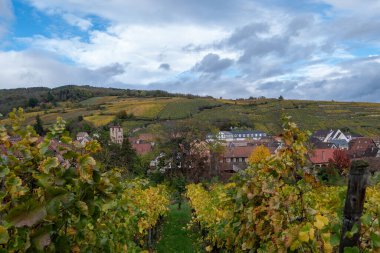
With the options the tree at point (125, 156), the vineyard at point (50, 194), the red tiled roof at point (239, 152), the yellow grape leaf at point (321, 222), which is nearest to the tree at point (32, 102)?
the red tiled roof at point (239, 152)

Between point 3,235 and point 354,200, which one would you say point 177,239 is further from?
point 3,235

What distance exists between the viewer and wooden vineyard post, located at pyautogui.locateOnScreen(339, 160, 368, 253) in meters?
2.31

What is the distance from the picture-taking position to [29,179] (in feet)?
9.36

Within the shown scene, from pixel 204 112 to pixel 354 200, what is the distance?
371 ft

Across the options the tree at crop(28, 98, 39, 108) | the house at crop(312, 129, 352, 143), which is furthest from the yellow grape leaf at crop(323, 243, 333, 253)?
the tree at crop(28, 98, 39, 108)

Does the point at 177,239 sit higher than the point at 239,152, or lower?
higher

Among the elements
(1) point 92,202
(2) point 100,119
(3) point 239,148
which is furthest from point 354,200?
(2) point 100,119

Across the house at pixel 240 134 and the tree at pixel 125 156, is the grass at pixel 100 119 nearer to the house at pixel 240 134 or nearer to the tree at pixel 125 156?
the house at pixel 240 134

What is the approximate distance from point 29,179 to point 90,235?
597 millimetres

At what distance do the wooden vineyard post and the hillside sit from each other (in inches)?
3689

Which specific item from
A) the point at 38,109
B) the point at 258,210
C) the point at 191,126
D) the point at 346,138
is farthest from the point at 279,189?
the point at 38,109

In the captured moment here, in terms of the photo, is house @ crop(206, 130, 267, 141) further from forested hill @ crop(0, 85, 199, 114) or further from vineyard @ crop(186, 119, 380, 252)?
vineyard @ crop(186, 119, 380, 252)

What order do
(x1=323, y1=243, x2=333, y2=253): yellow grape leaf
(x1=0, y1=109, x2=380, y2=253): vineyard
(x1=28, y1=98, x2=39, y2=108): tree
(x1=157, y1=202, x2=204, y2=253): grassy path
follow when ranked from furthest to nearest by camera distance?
1. (x1=28, y1=98, x2=39, y2=108): tree
2. (x1=157, y1=202, x2=204, y2=253): grassy path
3. (x1=323, y1=243, x2=333, y2=253): yellow grape leaf
4. (x1=0, y1=109, x2=380, y2=253): vineyard

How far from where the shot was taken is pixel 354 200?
2.33 metres
